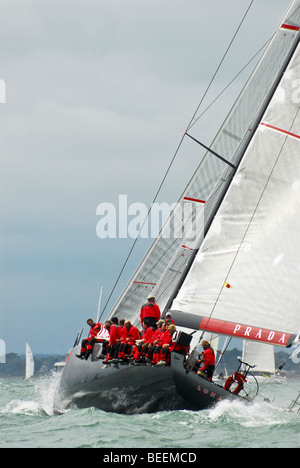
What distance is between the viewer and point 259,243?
51.5ft

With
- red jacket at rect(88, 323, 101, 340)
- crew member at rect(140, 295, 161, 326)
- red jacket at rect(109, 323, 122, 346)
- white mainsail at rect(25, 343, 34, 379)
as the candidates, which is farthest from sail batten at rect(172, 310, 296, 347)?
white mainsail at rect(25, 343, 34, 379)

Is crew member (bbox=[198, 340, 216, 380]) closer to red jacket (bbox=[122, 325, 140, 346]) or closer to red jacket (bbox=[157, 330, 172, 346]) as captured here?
red jacket (bbox=[157, 330, 172, 346])

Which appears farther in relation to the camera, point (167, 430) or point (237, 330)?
point (237, 330)

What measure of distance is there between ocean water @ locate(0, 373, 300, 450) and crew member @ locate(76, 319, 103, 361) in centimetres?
115

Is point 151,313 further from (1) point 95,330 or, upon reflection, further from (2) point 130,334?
(1) point 95,330

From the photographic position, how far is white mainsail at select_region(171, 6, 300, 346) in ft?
50.1

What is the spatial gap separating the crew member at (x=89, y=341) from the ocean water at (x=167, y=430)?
3.77 ft

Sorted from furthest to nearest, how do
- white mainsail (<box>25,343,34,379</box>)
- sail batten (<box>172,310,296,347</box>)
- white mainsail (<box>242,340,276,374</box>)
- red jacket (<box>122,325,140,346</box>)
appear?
1. white mainsail (<box>25,343,34,379</box>)
2. white mainsail (<box>242,340,276,374</box>)
3. red jacket (<box>122,325,140,346</box>)
4. sail batten (<box>172,310,296,347</box>)

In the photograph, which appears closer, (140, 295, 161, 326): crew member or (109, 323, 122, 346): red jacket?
(109, 323, 122, 346): red jacket

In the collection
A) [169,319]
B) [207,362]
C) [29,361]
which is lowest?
[29,361]

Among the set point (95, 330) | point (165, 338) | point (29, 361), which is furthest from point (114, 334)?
point (29, 361)

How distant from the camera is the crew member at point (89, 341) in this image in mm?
16938

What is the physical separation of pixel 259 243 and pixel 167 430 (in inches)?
158
